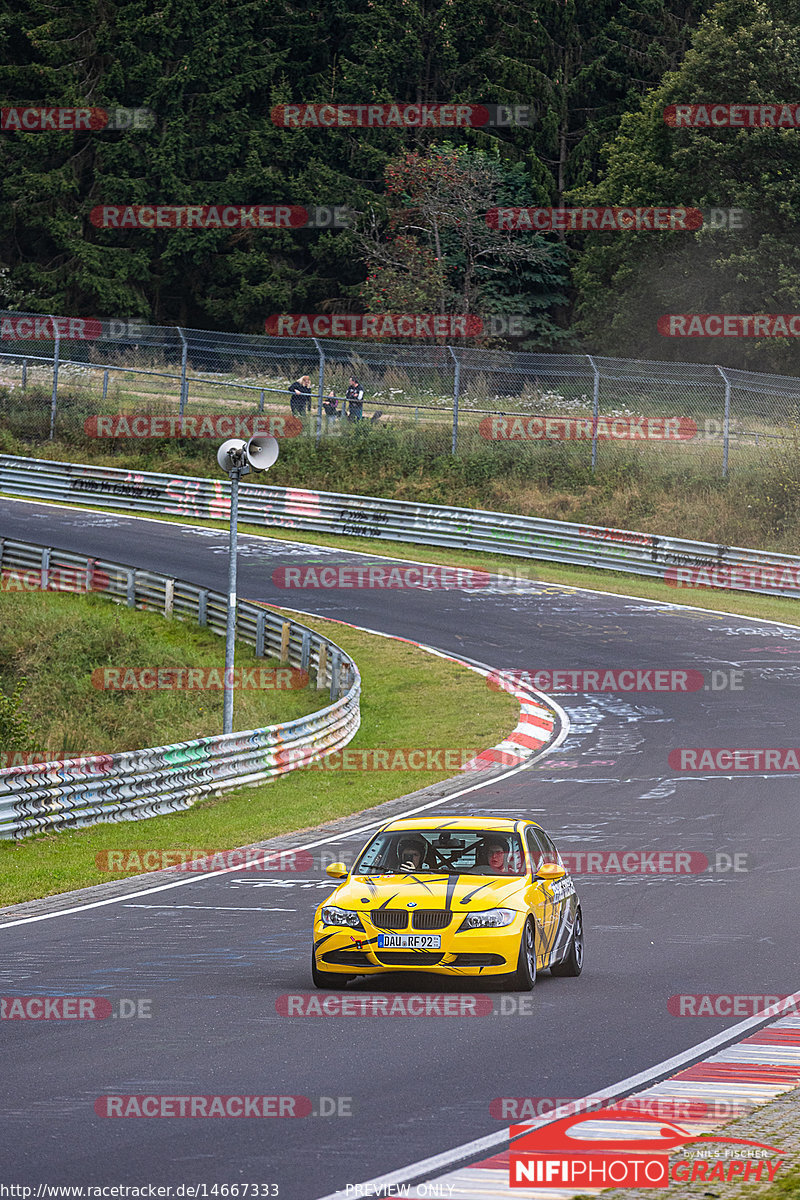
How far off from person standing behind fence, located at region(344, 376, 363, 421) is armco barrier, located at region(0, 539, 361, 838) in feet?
45.7

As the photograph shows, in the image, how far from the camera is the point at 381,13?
67625mm

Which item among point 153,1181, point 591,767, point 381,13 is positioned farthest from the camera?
point 381,13

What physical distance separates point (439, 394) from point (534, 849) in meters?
35.0

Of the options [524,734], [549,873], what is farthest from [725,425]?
[549,873]

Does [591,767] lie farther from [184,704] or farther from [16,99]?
[16,99]

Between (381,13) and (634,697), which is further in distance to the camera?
(381,13)

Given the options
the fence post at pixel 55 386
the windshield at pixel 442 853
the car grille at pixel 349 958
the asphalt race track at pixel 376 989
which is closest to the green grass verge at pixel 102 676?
the asphalt race track at pixel 376 989

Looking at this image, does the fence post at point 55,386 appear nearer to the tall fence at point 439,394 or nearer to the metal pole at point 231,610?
the tall fence at point 439,394

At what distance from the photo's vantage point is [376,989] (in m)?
10.8

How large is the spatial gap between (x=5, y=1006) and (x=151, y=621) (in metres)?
24.5

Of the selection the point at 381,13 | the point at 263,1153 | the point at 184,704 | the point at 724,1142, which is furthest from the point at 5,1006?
the point at 381,13

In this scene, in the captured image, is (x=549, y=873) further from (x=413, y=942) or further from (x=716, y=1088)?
(x=716, y=1088)

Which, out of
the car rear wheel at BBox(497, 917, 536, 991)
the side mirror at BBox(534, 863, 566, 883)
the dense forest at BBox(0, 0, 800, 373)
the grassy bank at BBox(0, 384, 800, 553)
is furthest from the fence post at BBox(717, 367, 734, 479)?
the car rear wheel at BBox(497, 917, 536, 991)

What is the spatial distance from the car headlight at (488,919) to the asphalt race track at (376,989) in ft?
1.72
